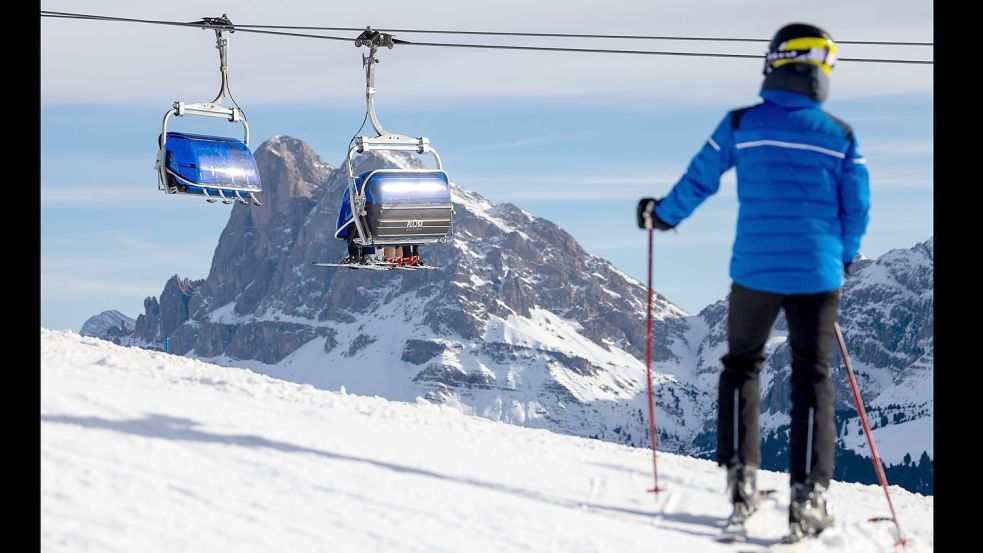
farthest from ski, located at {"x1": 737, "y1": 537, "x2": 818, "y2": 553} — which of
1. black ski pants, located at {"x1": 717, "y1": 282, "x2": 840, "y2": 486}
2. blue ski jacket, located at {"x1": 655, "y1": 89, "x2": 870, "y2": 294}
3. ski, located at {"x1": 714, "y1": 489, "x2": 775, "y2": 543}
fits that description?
blue ski jacket, located at {"x1": 655, "y1": 89, "x2": 870, "y2": 294}

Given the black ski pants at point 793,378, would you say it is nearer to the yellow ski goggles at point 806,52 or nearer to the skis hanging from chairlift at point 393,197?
the yellow ski goggles at point 806,52

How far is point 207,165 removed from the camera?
59.4ft

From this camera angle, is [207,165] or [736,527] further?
[207,165]

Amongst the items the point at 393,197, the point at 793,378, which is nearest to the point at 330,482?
the point at 793,378

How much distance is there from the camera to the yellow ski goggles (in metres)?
6.55

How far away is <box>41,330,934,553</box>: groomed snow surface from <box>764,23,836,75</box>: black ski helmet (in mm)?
2771

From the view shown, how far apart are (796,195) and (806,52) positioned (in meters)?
0.82

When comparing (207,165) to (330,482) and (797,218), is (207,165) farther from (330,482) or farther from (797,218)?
(797,218)

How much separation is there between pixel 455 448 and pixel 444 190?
25.9 ft

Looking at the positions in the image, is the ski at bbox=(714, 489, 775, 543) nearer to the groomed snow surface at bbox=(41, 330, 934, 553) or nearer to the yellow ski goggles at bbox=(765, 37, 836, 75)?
the groomed snow surface at bbox=(41, 330, 934, 553)

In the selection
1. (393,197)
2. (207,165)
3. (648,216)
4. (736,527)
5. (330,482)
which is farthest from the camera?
(207,165)

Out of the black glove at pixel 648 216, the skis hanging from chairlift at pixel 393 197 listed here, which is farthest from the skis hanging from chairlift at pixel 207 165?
the black glove at pixel 648 216
